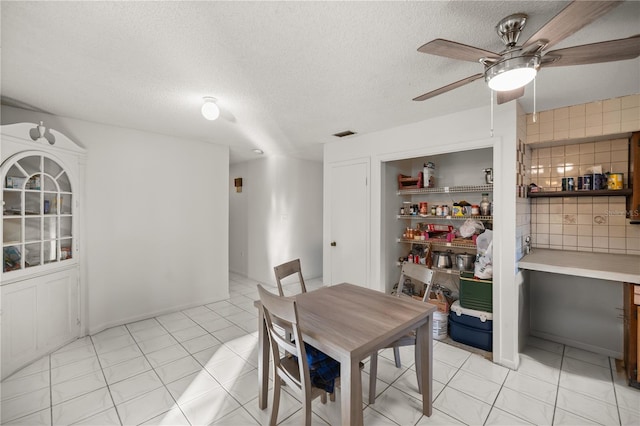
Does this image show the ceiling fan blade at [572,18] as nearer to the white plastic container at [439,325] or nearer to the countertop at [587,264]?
the countertop at [587,264]

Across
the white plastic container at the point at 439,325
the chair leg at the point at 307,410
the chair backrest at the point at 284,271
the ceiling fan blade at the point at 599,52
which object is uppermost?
the ceiling fan blade at the point at 599,52

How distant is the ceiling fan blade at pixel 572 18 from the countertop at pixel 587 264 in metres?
1.76

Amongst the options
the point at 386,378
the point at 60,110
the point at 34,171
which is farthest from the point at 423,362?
the point at 60,110

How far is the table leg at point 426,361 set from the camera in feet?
5.93

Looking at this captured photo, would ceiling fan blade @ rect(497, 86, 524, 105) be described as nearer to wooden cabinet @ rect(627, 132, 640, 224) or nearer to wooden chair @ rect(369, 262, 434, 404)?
wooden chair @ rect(369, 262, 434, 404)

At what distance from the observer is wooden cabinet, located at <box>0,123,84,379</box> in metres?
2.25

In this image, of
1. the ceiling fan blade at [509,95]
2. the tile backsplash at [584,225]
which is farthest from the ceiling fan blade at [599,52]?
the tile backsplash at [584,225]

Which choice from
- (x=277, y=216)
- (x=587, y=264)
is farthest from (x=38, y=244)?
(x=587, y=264)

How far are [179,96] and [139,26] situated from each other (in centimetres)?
91

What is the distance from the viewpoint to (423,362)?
182 cm

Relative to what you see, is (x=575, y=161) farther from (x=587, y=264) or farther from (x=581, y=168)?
(x=587, y=264)

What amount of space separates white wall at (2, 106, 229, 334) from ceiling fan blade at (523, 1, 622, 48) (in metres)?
3.75

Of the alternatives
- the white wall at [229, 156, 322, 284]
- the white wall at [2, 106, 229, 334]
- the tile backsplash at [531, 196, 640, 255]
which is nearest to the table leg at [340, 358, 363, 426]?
the tile backsplash at [531, 196, 640, 255]

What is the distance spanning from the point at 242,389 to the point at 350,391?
1.20m
